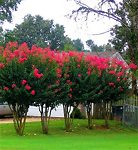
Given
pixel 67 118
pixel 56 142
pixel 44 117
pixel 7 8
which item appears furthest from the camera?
pixel 7 8

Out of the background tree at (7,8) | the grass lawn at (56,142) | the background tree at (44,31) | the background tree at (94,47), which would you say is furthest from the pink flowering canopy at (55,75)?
the background tree at (44,31)

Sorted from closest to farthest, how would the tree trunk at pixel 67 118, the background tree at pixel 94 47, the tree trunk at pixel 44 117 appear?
the tree trunk at pixel 44 117, the tree trunk at pixel 67 118, the background tree at pixel 94 47

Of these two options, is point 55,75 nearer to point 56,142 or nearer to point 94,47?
point 56,142

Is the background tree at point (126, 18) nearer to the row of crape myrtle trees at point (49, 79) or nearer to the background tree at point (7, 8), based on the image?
the row of crape myrtle trees at point (49, 79)

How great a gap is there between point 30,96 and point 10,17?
120ft

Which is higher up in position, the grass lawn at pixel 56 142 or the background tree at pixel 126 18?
the background tree at pixel 126 18

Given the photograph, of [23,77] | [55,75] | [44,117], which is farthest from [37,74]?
[44,117]

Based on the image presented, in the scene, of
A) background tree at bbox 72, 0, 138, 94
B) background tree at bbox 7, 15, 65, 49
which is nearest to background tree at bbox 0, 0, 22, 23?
background tree at bbox 72, 0, 138, 94

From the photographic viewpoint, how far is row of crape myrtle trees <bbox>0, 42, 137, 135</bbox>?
61.7 ft

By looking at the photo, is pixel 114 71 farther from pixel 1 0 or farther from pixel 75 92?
pixel 1 0

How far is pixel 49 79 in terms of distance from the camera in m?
19.6

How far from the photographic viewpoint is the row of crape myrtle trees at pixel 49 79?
1881cm

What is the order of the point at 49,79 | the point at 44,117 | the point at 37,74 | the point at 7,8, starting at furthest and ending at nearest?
the point at 7,8, the point at 44,117, the point at 49,79, the point at 37,74

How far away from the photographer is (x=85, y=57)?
22.2 metres
